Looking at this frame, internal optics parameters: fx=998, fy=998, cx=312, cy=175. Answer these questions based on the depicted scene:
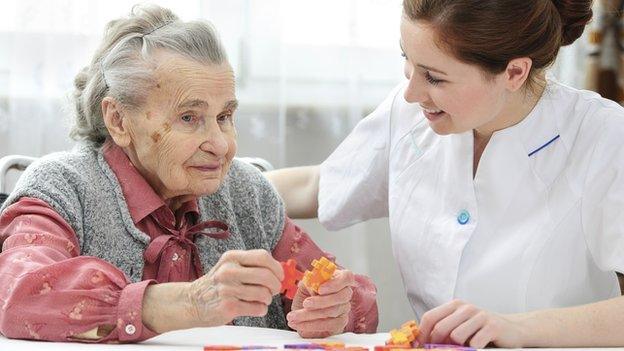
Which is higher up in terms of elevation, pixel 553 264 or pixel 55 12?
pixel 55 12

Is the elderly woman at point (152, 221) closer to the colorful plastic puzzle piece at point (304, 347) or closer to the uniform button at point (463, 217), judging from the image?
the colorful plastic puzzle piece at point (304, 347)

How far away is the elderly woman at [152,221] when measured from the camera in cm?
146

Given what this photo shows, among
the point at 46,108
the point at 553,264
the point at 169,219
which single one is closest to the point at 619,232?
the point at 553,264

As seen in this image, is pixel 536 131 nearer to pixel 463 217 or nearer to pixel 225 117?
pixel 463 217

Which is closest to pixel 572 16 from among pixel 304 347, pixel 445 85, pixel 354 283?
pixel 445 85

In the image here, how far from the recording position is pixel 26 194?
165 cm

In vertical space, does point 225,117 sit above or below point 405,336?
above

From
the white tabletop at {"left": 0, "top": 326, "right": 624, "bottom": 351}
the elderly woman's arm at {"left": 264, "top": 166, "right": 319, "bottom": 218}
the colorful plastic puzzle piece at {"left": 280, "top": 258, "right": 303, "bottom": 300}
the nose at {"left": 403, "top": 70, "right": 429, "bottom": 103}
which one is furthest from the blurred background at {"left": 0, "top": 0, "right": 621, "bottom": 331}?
the colorful plastic puzzle piece at {"left": 280, "top": 258, "right": 303, "bottom": 300}

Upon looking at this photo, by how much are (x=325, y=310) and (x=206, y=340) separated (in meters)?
0.23

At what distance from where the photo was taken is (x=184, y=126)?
1.78m

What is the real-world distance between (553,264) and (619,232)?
0.15 meters

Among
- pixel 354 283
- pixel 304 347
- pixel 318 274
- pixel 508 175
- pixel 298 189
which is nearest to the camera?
pixel 304 347

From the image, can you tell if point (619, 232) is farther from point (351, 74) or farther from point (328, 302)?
point (351, 74)

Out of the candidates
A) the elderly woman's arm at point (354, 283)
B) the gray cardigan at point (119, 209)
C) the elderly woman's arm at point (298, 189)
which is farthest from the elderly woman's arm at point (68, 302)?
the elderly woman's arm at point (298, 189)
